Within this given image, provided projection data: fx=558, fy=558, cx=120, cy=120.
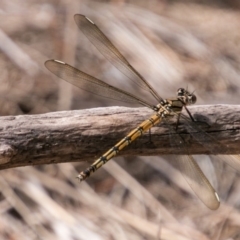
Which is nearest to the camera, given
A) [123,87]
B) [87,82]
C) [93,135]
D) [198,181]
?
[93,135]

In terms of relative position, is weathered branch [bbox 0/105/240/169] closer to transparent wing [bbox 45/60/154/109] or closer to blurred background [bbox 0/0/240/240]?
transparent wing [bbox 45/60/154/109]

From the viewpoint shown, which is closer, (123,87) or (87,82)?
(87,82)

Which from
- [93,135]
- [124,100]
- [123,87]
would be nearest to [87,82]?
[124,100]

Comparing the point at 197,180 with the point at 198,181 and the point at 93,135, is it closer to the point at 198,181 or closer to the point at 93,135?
the point at 198,181

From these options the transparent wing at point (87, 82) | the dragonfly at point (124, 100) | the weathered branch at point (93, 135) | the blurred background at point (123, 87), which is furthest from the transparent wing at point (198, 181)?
the blurred background at point (123, 87)

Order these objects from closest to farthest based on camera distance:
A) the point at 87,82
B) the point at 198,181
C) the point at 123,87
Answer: the point at 198,181, the point at 87,82, the point at 123,87

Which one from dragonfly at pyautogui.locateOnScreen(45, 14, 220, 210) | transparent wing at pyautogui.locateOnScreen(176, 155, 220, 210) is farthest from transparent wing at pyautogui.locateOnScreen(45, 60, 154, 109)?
transparent wing at pyautogui.locateOnScreen(176, 155, 220, 210)

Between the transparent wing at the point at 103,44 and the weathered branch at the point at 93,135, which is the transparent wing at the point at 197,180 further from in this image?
the transparent wing at the point at 103,44
